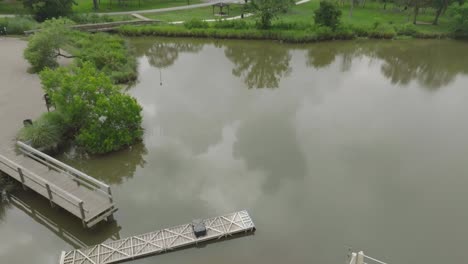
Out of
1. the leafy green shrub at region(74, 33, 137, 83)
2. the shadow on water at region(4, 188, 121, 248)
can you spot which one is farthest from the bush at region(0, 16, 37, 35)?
the shadow on water at region(4, 188, 121, 248)

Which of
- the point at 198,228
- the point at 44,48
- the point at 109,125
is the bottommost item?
the point at 198,228

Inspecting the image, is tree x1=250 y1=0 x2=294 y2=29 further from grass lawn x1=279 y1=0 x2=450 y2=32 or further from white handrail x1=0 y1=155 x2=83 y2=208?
white handrail x1=0 y1=155 x2=83 y2=208

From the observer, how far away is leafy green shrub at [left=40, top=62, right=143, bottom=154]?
16172 mm

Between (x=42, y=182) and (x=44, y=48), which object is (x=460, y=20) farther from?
(x=42, y=182)

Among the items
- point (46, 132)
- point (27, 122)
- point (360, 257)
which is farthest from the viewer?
point (27, 122)

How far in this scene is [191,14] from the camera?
43.3m

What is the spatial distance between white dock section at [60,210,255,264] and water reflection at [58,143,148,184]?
3.91 metres

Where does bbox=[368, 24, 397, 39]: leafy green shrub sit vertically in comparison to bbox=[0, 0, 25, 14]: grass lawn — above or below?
below

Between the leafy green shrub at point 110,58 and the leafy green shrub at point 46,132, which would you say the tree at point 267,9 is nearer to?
the leafy green shrub at point 110,58

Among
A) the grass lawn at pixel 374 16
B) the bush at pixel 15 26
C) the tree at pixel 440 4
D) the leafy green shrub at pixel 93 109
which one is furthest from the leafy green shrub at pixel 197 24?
the tree at pixel 440 4

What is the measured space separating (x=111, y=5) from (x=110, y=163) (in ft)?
122

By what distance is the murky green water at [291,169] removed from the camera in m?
12.3

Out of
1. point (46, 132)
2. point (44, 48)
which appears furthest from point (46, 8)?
point (46, 132)

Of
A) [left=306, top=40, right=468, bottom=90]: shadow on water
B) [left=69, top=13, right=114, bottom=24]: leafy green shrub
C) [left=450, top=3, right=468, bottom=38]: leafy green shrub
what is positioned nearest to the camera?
[left=306, top=40, right=468, bottom=90]: shadow on water
